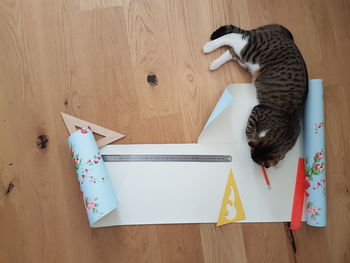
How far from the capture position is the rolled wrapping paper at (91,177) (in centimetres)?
92

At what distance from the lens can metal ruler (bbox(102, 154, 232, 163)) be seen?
3.37ft

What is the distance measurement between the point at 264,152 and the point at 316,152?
0.20m

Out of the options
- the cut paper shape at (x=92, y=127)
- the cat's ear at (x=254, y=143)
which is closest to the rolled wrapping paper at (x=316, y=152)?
the cat's ear at (x=254, y=143)

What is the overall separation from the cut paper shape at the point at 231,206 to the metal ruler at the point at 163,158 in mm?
76

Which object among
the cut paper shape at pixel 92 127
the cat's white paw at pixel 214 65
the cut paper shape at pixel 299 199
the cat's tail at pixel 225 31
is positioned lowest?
the cut paper shape at pixel 299 199

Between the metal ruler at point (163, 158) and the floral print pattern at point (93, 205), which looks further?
the metal ruler at point (163, 158)

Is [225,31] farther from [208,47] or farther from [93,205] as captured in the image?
[93,205]

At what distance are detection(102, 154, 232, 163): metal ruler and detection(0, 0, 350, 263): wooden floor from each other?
63 mm

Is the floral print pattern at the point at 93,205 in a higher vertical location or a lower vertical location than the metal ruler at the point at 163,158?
lower

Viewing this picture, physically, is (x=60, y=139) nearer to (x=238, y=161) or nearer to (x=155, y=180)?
(x=155, y=180)

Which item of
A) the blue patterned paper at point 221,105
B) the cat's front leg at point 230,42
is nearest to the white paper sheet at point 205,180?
the blue patterned paper at point 221,105

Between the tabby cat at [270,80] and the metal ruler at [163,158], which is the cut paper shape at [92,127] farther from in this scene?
the tabby cat at [270,80]

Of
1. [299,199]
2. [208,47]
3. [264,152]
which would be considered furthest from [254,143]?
[208,47]

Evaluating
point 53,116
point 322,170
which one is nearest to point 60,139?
point 53,116
